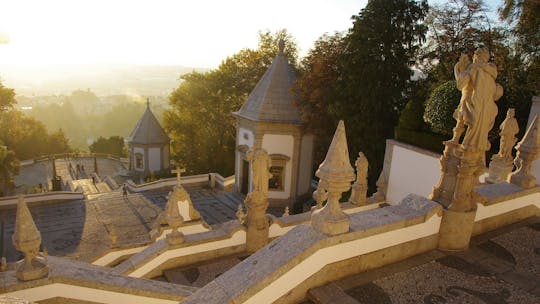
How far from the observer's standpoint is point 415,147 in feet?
48.4

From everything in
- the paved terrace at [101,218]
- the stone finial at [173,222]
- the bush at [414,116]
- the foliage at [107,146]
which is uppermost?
the bush at [414,116]

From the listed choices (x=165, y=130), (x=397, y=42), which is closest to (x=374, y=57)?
(x=397, y=42)

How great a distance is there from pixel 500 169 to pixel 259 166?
6634mm

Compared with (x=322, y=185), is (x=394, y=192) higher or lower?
lower

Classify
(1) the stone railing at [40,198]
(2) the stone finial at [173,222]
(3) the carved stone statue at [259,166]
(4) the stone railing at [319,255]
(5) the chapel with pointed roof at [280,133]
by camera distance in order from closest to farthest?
(4) the stone railing at [319,255] < (3) the carved stone statue at [259,166] < (2) the stone finial at [173,222] < (5) the chapel with pointed roof at [280,133] < (1) the stone railing at [40,198]

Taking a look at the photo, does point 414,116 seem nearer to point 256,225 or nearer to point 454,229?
point 256,225

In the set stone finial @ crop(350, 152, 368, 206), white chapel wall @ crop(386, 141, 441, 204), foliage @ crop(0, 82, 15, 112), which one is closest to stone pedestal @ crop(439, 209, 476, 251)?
stone finial @ crop(350, 152, 368, 206)

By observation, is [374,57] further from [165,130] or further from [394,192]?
[165,130]

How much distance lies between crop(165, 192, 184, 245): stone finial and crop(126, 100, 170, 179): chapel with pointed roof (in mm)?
21936

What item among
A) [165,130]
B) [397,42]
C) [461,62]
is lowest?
[165,130]

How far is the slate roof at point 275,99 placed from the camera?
18.8 meters

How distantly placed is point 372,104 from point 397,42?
308 centimetres

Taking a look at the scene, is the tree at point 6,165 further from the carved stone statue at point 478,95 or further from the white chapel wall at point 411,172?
the carved stone statue at point 478,95

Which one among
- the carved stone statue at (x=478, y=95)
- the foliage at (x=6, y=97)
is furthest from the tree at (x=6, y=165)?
the carved stone statue at (x=478, y=95)
